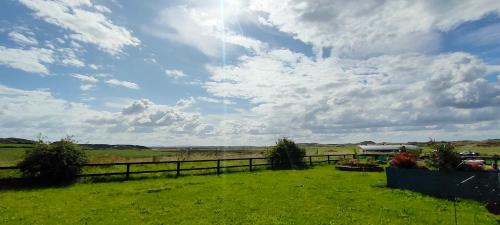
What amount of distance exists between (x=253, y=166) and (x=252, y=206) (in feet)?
63.3

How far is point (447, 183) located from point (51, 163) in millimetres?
22736

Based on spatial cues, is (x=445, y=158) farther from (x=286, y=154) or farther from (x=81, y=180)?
(x=81, y=180)

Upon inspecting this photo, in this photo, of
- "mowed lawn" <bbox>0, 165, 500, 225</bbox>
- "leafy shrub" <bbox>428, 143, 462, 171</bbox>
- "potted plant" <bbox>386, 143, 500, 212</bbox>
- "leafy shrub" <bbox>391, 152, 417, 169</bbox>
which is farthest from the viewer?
"leafy shrub" <bbox>391, 152, 417, 169</bbox>

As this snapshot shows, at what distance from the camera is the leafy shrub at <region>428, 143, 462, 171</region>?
1748 centimetres

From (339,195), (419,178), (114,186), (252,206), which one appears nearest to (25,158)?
(114,186)

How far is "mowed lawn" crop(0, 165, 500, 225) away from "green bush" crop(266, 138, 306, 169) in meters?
16.0

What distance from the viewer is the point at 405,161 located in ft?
65.4

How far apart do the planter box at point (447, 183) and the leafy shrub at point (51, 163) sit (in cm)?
2007

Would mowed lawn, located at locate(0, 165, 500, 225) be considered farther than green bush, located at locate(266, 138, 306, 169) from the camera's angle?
No

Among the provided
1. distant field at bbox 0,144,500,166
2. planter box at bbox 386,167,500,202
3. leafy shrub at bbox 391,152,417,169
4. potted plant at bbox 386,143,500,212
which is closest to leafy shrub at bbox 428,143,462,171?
potted plant at bbox 386,143,500,212

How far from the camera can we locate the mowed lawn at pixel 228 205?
12258 mm

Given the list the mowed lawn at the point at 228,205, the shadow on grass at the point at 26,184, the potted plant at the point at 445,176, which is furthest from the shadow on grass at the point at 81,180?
the potted plant at the point at 445,176

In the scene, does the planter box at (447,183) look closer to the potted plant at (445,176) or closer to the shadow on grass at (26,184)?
the potted plant at (445,176)

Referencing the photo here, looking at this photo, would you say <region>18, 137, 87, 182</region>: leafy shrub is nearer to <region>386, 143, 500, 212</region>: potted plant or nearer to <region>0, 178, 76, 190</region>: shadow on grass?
<region>0, 178, 76, 190</region>: shadow on grass
